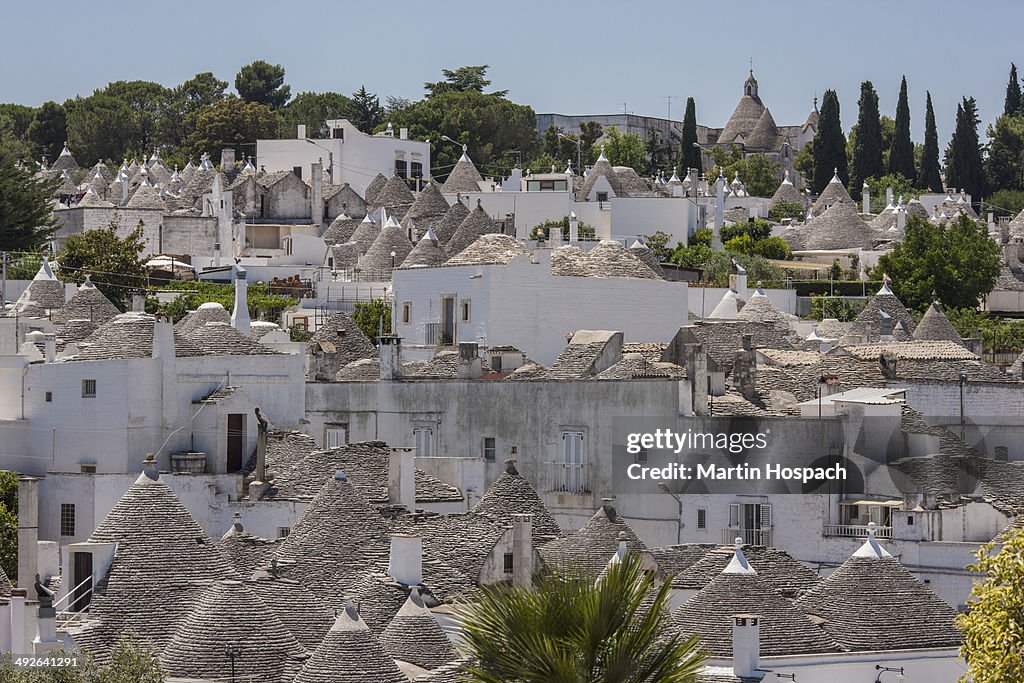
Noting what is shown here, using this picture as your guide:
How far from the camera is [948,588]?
150 feet

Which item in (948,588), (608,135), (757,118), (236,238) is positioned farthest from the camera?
(757,118)

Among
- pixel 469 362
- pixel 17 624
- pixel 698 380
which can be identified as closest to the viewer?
pixel 17 624

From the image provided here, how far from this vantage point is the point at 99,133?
476 feet

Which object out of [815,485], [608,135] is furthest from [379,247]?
[608,135]

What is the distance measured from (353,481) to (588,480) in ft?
22.7

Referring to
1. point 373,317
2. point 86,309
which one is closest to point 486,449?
point 86,309

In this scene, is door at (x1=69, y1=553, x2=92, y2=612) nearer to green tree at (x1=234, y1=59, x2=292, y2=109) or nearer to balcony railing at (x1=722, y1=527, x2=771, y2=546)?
balcony railing at (x1=722, y1=527, x2=771, y2=546)

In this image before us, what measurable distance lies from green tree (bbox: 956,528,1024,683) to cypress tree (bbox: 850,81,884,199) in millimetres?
106086

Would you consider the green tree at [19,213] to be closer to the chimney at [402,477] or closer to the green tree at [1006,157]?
the chimney at [402,477]

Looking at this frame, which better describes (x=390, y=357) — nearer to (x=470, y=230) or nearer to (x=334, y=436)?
(x=334, y=436)

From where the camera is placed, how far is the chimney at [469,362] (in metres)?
55.7

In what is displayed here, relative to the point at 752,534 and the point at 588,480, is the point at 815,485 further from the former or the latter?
the point at 588,480

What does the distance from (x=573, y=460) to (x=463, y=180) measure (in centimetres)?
4878

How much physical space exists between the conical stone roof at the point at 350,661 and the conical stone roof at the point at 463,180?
66.0m
